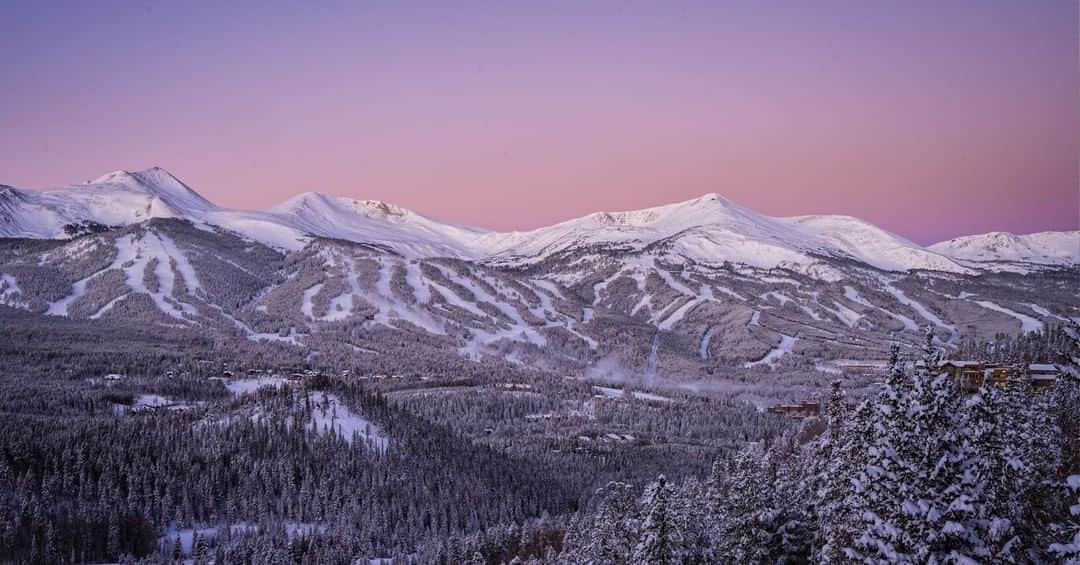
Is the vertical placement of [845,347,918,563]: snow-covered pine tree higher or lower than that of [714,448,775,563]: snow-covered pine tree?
higher

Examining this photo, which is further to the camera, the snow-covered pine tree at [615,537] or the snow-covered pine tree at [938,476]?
the snow-covered pine tree at [615,537]

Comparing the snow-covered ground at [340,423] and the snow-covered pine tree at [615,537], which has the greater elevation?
the snow-covered pine tree at [615,537]

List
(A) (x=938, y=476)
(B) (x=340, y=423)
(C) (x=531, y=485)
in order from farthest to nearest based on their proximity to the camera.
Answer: (B) (x=340, y=423), (C) (x=531, y=485), (A) (x=938, y=476)

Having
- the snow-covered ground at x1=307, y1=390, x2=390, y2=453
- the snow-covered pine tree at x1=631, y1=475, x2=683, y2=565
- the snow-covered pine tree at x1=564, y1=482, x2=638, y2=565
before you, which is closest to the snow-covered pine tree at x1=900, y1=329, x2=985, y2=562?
the snow-covered pine tree at x1=631, y1=475, x2=683, y2=565

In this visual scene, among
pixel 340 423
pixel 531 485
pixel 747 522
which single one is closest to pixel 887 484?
pixel 747 522

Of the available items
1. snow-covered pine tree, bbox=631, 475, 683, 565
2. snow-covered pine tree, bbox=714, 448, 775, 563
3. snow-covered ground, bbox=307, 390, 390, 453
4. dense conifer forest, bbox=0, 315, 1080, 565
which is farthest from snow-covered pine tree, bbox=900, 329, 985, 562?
snow-covered ground, bbox=307, 390, 390, 453

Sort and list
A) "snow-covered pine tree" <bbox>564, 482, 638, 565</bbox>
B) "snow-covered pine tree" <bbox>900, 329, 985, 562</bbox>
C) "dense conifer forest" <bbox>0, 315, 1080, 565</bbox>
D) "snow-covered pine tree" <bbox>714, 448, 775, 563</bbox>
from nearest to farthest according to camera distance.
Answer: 1. "snow-covered pine tree" <bbox>900, 329, 985, 562</bbox>
2. "dense conifer forest" <bbox>0, 315, 1080, 565</bbox>
3. "snow-covered pine tree" <bbox>714, 448, 775, 563</bbox>
4. "snow-covered pine tree" <bbox>564, 482, 638, 565</bbox>

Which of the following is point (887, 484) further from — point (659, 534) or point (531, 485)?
point (531, 485)

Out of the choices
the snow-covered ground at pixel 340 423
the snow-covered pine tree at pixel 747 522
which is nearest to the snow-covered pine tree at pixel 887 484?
the snow-covered pine tree at pixel 747 522

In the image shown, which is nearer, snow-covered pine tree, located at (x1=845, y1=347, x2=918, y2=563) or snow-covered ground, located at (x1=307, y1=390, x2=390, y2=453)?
snow-covered pine tree, located at (x1=845, y1=347, x2=918, y2=563)

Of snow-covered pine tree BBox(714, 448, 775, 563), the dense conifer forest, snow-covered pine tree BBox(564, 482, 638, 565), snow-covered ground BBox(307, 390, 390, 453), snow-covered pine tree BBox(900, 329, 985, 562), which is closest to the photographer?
snow-covered pine tree BBox(900, 329, 985, 562)

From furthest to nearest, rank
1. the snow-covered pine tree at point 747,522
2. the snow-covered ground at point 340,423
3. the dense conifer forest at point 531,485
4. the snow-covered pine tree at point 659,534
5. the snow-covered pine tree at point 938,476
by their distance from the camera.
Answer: the snow-covered ground at point 340,423 < the snow-covered pine tree at point 747,522 < the snow-covered pine tree at point 659,534 < the dense conifer forest at point 531,485 < the snow-covered pine tree at point 938,476

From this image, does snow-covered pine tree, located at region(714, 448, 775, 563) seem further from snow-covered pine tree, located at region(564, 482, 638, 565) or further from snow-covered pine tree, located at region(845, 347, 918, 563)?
snow-covered pine tree, located at region(845, 347, 918, 563)

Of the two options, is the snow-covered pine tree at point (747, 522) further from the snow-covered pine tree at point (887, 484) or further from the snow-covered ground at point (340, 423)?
the snow-covered ground at point (340, 423)
